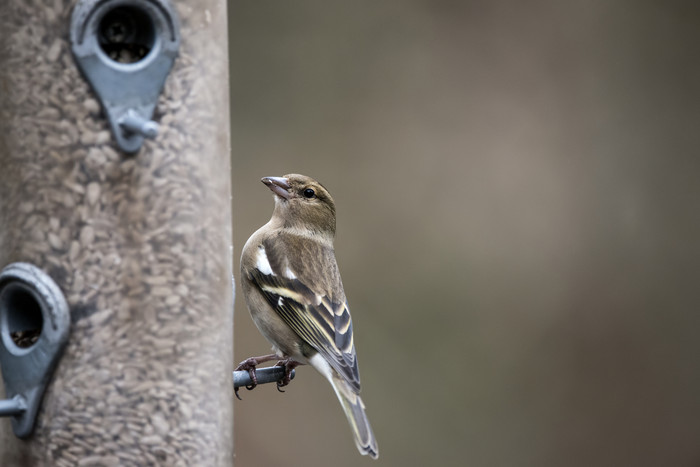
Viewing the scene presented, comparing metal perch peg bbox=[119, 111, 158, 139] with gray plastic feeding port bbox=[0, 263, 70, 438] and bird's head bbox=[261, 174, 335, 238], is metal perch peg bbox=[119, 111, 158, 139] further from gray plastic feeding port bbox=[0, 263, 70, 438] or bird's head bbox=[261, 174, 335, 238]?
bird's head bbox=[261, 174, 335, 238]

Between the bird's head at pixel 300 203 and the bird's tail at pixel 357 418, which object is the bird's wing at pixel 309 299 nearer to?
the bird's tail at pixel 357 418

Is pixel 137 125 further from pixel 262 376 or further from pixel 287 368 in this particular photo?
pixel 287 368

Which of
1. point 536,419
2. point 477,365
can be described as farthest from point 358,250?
point 536,419

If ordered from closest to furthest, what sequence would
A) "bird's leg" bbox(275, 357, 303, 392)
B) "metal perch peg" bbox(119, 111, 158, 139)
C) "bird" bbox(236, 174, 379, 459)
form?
"metal perch peg" bbox(119, 111, 158, 139), "bird" bbox(236, 174, 379, 459), "bird's leg" bbox(275, 357, 303, 392)

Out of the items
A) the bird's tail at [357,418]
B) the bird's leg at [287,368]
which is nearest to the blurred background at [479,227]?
the bird's leg at [287,368]

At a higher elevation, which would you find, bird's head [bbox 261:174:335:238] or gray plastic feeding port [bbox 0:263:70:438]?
bird's head [bbox 261:174:335:238]

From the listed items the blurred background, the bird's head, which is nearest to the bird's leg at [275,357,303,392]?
the bird's head

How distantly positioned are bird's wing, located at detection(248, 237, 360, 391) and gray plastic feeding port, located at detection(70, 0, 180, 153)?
165cm

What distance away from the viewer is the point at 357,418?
5051 millimetres

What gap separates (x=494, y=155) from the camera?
10922mm

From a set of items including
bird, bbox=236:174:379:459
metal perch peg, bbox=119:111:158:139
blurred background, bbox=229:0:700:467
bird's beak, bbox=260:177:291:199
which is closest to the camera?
metal perch peg, bbox=119:111:158:139

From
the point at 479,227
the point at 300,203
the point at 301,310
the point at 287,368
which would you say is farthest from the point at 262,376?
the point at 479,227

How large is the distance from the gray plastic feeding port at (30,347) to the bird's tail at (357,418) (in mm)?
1531

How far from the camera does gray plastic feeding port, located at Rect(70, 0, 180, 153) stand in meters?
3.93
